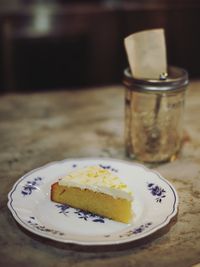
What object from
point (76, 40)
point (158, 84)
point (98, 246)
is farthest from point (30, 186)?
point (76, 40)

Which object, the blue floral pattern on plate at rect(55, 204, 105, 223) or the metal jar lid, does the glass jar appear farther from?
the blue floral pattern on plate at rect(55, 204, 105, 223)

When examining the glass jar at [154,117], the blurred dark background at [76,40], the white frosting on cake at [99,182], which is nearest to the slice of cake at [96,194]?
the white frosting on cake at [99,182]

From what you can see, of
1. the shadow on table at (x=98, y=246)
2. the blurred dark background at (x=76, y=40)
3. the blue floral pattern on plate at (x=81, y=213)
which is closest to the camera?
the shadow on table at (x=98, y=246)

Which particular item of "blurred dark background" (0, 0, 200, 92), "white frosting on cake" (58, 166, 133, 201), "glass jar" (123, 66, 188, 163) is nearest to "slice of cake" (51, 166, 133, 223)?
"white frosting on cake" (58, 166, 133, 201)

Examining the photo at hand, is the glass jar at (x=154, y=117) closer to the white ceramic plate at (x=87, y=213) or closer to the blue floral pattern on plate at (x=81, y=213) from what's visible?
the white ceramic plate at (x=87, y=213)

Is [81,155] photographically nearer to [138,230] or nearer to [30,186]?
[30,186]

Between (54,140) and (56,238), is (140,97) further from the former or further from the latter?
(56,238)
